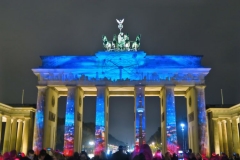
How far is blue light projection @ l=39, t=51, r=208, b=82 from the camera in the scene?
43656mm

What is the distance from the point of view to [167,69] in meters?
43.4

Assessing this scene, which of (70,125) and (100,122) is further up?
(100,122)

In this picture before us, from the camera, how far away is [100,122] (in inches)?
1672

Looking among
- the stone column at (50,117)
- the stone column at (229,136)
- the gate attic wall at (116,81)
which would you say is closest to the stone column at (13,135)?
the stone column at (50,117)

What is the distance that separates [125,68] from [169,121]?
10.4 m

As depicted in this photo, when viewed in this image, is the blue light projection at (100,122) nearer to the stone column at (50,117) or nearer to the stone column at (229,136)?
the stone column at (50,117)

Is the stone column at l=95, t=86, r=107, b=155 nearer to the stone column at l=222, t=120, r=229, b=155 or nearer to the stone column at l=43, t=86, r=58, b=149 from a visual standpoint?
the stone column at l=43, t=86, r=58, b=149

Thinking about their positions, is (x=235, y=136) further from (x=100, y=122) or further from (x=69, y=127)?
(x=69, y=127)

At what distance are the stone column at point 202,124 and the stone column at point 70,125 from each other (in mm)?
18808

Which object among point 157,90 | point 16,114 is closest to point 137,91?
point 157,90

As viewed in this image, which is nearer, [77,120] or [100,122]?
[100,122]

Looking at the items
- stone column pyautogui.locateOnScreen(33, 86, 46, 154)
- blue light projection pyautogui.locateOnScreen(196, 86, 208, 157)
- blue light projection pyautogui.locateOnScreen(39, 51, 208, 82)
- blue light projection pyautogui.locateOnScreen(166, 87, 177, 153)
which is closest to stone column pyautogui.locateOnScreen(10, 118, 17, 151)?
stone column pyautogui.locateOnScreen(33, 86, 46, 154)

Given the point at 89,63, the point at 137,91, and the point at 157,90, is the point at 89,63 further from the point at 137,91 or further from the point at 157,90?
the point at 157,90

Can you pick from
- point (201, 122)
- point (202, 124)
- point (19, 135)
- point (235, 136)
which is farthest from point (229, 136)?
point (19, 135)
